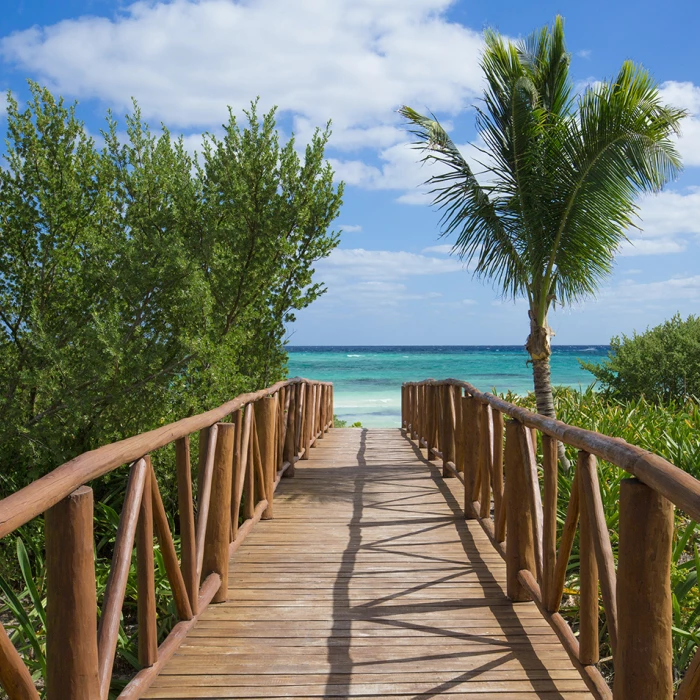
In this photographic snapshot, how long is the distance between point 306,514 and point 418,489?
137 cm

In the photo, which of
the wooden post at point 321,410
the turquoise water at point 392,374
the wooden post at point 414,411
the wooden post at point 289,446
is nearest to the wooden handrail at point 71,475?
the wooden post at point 289,446

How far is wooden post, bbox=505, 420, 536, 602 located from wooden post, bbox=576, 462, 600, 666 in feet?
2.62

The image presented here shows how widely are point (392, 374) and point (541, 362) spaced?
42.3 metres

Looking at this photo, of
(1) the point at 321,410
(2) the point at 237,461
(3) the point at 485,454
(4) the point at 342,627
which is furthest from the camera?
(1) the point at 321,410

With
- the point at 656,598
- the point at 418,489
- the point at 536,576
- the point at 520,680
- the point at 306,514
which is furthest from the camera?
the point at 418,489

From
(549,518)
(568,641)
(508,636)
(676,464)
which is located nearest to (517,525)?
(549,518)

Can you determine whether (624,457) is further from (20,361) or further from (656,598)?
(20,361)

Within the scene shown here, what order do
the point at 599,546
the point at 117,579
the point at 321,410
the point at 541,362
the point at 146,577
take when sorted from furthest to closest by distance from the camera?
the point at 321,410, the point at 541,362, the point at 146,577, the point at 599,546, the point at 117,579

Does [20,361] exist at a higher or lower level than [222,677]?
higher

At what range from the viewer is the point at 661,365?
468 inches

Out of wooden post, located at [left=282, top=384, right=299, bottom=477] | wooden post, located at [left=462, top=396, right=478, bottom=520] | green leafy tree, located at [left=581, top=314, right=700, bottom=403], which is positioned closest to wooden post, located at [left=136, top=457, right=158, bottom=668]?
wooden post, located at [left=462, top=396, right=478, bottom=520]

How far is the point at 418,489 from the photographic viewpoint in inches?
242

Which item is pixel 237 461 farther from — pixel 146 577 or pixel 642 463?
pixel 642 463

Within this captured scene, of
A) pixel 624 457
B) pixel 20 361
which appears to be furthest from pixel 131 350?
pixel 624 457
